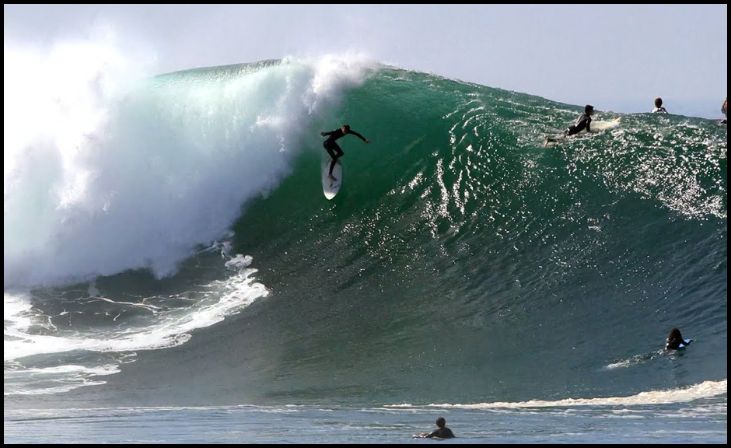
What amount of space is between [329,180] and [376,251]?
9.14 feet

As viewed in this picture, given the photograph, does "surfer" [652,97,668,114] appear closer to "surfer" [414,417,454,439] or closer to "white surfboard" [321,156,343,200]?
"white surfboard" [321,156,343,200]

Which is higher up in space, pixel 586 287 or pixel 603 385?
pixel 586 287

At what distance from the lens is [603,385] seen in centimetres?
1435

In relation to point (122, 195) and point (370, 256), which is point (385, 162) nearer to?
point (370, 256)

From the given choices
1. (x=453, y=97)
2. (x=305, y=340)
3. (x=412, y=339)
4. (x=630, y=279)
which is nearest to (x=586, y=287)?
(x=630, y=279)

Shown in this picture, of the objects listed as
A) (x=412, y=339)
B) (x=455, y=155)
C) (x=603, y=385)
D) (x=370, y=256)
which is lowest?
(x=603, y=385)

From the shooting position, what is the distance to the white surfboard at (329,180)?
21391 mm

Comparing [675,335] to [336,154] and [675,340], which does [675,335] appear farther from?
[336,154]

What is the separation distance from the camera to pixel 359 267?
1889 cm

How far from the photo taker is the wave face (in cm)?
1553

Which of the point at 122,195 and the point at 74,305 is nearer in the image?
the point at 74,305

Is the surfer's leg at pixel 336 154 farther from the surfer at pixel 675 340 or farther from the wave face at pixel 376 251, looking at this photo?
the surfer at pixel 675 340

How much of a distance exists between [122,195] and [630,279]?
928cm

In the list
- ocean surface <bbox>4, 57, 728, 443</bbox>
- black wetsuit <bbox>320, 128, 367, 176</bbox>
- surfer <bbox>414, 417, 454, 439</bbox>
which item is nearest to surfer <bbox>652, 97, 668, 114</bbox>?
ocean surface <bbox>4, 57, 728, 443</bbox>
